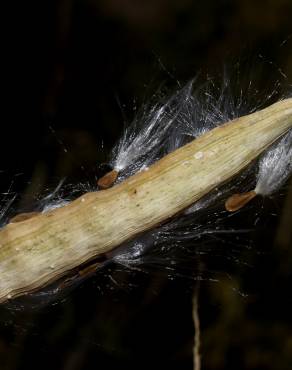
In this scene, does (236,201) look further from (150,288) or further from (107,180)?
(150,288)

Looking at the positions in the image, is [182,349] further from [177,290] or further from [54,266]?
[54,266]

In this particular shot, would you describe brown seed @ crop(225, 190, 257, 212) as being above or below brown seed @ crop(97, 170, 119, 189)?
below

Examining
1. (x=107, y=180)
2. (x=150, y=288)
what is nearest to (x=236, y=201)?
(x=107, y=180)

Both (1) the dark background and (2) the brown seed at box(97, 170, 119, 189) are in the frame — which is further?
(1) the dark background

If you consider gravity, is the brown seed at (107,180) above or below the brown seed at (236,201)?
above

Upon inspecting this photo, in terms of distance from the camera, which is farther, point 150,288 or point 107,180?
point 150,288

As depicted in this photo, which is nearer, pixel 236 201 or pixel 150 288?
pixel 236 201

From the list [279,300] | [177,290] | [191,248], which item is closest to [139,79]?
[177,290]

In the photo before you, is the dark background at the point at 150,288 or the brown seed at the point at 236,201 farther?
the dark background at the point at 150,288
